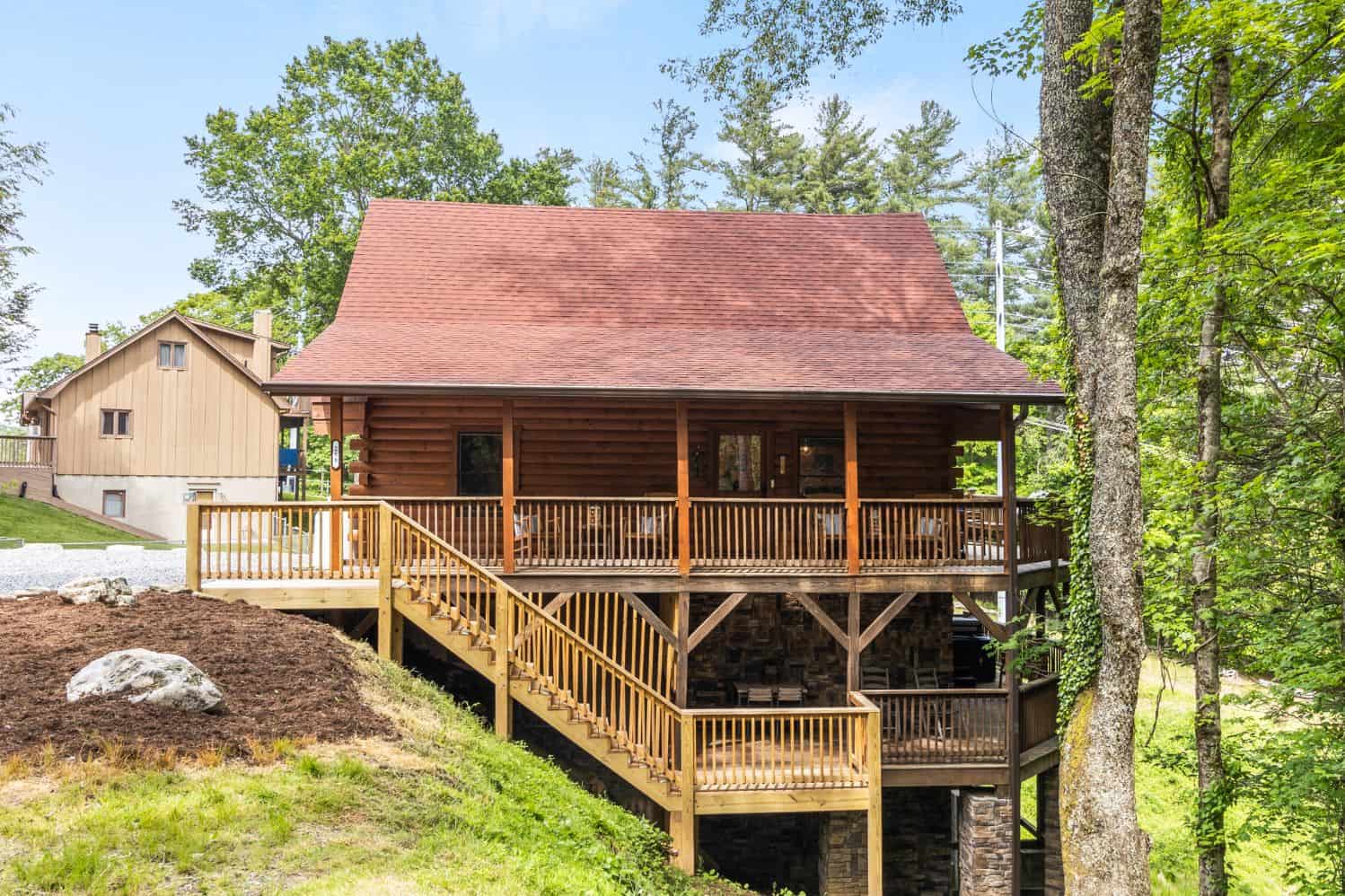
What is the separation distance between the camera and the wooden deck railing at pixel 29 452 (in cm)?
3212

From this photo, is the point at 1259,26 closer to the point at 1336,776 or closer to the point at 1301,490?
the point at 1301,490

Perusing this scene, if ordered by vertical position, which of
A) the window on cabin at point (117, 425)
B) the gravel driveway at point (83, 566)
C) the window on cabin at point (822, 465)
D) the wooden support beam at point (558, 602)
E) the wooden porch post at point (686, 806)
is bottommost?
the wooden porch post at point (686, 806)

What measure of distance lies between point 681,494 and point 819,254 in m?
8.11

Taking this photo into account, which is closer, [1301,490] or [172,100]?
[1301,490]

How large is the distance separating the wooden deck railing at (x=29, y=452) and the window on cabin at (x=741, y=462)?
27503 mm

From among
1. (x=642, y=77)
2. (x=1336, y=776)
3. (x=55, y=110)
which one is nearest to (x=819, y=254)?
(x=1336, y=776)

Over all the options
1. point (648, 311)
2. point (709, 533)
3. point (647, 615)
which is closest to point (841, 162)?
point (648, 311)

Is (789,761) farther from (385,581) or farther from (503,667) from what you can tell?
(385,581)

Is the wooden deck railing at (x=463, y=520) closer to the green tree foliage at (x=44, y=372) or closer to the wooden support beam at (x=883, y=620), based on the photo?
the wooden support beam at (x=883, y=620)

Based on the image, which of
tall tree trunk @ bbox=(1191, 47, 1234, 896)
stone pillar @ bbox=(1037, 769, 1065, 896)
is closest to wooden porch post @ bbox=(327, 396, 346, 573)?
tall tree trunk @ bbox=(1191, 47, 1234, 896)

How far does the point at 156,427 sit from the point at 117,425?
1310mm

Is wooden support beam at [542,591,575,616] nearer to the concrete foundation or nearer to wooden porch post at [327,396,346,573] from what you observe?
wooden porch post at [327,396,346,573]

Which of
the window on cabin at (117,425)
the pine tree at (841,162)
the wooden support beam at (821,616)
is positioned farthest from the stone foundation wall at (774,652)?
the pine tree at (841,162)

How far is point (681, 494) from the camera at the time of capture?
12.6 m
